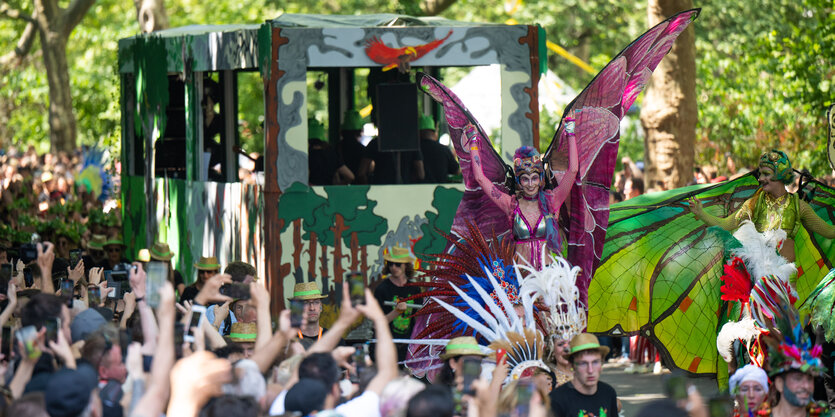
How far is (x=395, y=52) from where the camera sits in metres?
11.7

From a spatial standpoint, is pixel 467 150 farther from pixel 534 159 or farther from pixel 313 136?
pixel 313 136

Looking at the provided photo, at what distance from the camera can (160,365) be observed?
5328 millimetres

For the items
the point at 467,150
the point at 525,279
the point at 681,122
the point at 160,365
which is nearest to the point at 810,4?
the point at 681,122

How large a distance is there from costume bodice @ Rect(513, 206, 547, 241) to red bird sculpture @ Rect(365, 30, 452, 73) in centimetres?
369

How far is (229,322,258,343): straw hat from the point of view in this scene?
674 cm

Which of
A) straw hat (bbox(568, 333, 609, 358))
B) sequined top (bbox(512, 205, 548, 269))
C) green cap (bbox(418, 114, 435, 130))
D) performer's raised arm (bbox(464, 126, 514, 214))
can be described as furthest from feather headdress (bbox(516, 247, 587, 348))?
green cap (bbox(418, 114, 435, 130))

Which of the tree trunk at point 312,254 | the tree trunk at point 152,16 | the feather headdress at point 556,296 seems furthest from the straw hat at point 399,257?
the tree trunk at point 152,16

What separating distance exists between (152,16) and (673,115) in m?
10.2

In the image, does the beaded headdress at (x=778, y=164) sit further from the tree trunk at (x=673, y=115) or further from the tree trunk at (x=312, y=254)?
the tree trunk at (x=673, y=115)

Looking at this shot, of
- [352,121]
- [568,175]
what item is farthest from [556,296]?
[352,121]

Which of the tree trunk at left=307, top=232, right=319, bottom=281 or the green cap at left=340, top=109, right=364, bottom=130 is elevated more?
the green cap at left=340, top=109, right=364, bottom=130

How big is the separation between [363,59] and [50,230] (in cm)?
383

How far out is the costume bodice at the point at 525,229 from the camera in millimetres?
8312

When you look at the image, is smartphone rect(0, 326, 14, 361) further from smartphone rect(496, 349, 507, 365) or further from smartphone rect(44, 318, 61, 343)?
smartphone rect(496, 349, 507, 365)
